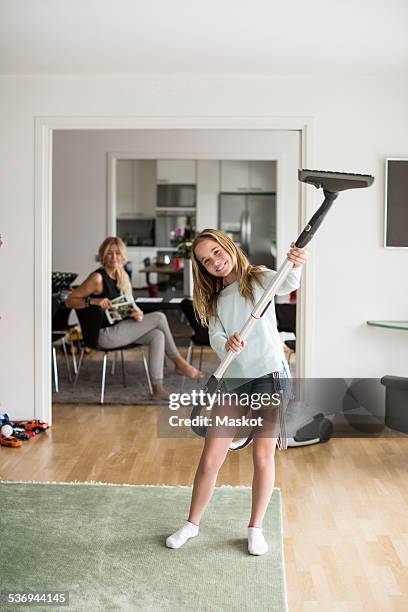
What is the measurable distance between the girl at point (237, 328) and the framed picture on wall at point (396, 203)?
2335 millimetres

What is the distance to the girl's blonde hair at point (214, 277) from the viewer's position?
3229mm

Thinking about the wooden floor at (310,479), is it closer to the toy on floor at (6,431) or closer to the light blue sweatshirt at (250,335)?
the toy on floor at (6,431)

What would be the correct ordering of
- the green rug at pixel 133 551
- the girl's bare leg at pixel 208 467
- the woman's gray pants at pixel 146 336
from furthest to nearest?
the woman's gray pants at pixel 146 336
the girl's bare leg at pixel 208 467
the green rug at pixel 133 551

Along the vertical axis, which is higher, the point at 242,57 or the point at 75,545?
the point at 242,57

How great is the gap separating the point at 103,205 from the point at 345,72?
4.57m

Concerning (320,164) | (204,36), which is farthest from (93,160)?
(204,36)

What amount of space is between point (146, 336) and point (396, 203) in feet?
7.44

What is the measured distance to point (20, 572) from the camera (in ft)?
10.1

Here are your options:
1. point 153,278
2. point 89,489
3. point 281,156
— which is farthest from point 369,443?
point 153,278

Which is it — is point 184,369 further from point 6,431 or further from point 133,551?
point 133,551

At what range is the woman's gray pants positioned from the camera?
6.47 metres

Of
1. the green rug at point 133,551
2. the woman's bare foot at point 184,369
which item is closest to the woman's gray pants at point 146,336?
the woman's bare foot at point 184,369

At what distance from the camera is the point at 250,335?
321 cm

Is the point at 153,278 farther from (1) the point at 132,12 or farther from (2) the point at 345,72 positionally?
(1) the point at 132,12
